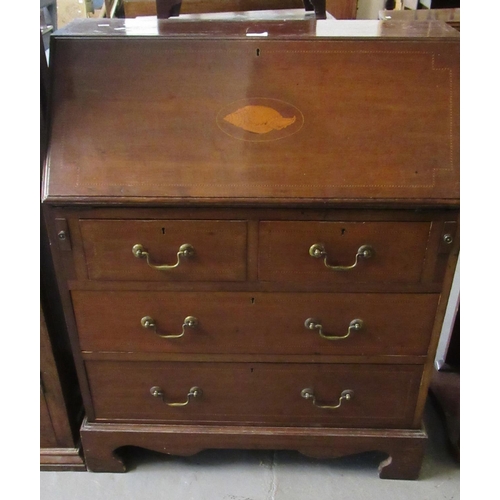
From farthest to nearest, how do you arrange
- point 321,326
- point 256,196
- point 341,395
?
point 341,395
point 321,326
point 256,196

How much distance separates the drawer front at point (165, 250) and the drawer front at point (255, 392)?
28 cm

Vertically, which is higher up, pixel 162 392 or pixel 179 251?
pixel 179 251

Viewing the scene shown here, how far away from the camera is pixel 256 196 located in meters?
1.06

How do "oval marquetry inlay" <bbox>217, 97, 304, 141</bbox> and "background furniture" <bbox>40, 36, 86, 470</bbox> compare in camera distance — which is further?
"background furniture" <bbox>40, 36, 86, 470</bbox>

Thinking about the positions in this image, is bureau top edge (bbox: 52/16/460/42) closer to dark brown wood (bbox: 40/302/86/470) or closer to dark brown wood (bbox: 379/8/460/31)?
dark brown wood (bbox: 379/8/460/31)

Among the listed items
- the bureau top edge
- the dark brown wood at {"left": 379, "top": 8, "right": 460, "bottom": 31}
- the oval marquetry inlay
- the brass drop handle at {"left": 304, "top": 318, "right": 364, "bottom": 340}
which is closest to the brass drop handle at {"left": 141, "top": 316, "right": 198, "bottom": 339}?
the brass drop handle at {"left": 304, "top": 318, "right": 364, "bottom": 340}

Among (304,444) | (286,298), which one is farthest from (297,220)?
(304,444)

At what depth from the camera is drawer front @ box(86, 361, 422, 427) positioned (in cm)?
131

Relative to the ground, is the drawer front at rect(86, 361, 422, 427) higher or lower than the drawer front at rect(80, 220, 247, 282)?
lower

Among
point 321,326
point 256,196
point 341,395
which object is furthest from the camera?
point 341,395

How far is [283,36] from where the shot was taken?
45.7 inches

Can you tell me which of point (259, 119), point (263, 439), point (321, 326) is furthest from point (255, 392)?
point (259, 119)

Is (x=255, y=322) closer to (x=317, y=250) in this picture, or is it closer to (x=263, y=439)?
(x=317, y=250)

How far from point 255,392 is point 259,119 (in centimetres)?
72
